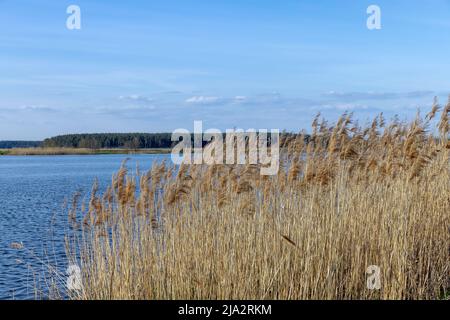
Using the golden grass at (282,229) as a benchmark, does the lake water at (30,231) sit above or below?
below

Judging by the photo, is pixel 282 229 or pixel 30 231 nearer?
pixel 282 229

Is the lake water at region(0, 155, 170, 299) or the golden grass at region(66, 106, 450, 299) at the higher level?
the golden grass at region(66, 106, 450, 299)

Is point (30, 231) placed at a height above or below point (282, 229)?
below

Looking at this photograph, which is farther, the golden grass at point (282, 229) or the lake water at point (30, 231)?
the lake water at point (30, 231)

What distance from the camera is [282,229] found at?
6402 mm

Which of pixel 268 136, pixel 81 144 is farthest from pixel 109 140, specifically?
pixel 268 136

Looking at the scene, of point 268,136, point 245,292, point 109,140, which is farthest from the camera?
point 109,140

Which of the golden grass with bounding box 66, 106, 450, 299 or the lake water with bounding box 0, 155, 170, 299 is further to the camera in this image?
the lake water with bounding box 0, 155, 170, 299

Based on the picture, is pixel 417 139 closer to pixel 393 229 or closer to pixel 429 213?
pixel 429 213

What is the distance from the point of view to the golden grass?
5.68 meters

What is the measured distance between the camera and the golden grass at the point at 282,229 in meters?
5.68
